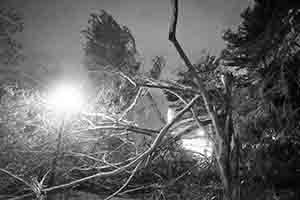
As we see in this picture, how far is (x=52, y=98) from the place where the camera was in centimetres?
322

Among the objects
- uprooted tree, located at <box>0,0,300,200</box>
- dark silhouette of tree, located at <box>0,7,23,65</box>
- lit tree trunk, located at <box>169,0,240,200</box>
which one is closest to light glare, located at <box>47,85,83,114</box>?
uprooted tree, located at <box>0,0,300,200</box>

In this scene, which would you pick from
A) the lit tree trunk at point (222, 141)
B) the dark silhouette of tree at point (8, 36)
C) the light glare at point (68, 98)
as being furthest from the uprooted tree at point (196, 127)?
the dark silhouette of tree at point (8, 36)

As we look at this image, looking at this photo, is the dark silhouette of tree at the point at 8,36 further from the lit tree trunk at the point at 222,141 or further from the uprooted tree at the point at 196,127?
the lit tree trunk at the point at 222,141

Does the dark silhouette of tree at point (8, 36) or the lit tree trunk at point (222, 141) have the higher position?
the dark silhouette of tree at point (8, 36)

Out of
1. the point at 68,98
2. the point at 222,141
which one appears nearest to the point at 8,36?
the point at 68,98

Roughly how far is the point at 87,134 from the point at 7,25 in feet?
26.9

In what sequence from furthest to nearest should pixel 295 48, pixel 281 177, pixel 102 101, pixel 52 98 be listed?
pixel 102 101 < pixel 52 98 < pixel 281 177 < pixel 295 48

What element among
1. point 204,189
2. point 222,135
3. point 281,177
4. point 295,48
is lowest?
point 204,189

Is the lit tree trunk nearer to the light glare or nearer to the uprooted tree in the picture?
the uprooted tree

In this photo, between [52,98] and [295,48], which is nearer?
[295,48]

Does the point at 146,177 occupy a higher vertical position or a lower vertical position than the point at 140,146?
lower

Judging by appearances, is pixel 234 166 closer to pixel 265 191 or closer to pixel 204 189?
pixel 265 191

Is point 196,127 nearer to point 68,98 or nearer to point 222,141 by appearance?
point 222,141

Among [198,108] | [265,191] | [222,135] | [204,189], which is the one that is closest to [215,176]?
[204,189]
